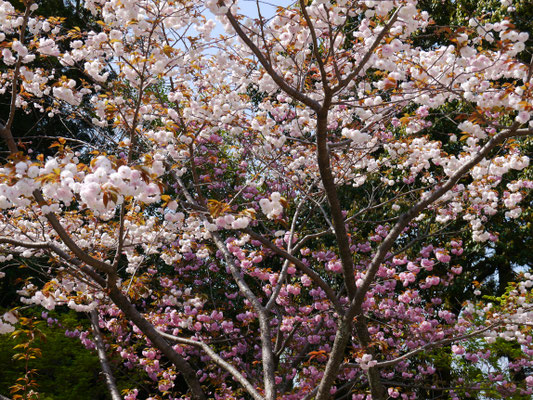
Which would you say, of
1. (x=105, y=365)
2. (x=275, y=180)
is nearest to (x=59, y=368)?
(x=105, y=365)

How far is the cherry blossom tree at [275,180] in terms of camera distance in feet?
10.1

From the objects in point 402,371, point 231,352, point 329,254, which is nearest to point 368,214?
point 329,254

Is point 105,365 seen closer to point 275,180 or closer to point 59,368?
point 59,368

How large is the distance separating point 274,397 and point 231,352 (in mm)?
2504

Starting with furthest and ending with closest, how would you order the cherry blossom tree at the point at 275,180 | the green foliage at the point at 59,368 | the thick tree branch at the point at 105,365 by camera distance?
the green foliage at the point at 59,368
the thick tree branch at the point at 105,365
the cherry blossom tree at the point at 275,180

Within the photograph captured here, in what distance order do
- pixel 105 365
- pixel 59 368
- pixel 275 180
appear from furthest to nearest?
pixel 275 180 → pixel 59 368 → pixel 105 365

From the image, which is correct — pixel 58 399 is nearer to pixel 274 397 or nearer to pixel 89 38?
pixel 274 397

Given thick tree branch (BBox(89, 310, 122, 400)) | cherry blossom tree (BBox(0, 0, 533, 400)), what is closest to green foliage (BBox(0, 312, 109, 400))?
cherry blossom tree (BBox(0, 0, 533, 400))

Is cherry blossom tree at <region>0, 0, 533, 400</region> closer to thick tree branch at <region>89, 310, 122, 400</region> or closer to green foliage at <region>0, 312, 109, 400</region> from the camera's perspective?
thick tree branch at <region>89, 310, 122, 400</region>

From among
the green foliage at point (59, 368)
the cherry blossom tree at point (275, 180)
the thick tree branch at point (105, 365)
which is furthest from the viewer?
the green foliage at point (59, 368)

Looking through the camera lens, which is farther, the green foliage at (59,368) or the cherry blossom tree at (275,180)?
the green foliage at (59,368)

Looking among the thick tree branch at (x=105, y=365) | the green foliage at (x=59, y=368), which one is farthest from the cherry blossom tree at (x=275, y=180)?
the green foliage at (x=59, y=368)

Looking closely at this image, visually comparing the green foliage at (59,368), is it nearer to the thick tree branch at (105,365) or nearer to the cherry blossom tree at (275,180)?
the cherry blossom tree at (275,180)

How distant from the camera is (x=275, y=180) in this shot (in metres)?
6.97
